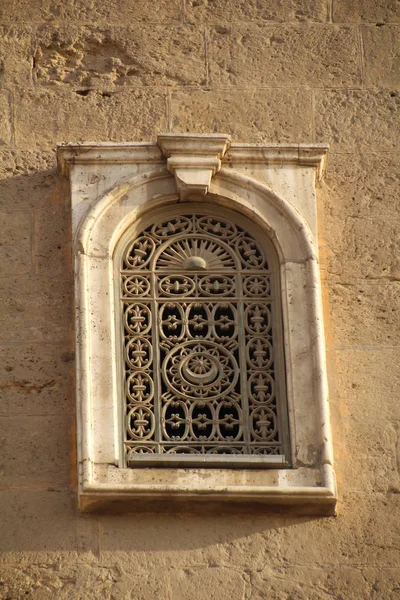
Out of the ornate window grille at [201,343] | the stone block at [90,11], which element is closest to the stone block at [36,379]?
the ornate window grille at [201,343]

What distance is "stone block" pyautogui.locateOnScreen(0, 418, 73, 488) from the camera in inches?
372

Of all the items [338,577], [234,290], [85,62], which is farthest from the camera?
[85,62]

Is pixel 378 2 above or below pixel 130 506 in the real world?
above

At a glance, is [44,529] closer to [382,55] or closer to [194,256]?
[194,256]

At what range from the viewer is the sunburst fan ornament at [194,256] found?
32.8 feet

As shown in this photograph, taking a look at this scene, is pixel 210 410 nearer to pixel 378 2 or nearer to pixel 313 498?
pixel 313 498

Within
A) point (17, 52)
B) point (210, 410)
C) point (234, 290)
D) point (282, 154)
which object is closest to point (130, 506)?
point (210, 410)

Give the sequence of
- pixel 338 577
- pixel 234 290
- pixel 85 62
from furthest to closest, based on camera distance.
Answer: pixel 85 62, pixel 234 290, pixel 338 577

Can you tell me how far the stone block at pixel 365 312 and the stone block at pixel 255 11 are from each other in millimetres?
1687

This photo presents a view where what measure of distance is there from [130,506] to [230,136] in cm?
219

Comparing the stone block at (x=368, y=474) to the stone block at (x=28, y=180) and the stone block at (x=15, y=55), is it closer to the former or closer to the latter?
the stone block at (x=28, y=180)

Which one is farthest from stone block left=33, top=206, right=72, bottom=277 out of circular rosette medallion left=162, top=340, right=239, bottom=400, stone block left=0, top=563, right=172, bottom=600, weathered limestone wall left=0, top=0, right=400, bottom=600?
stone block left=0, top=563, right=172, bottom=600

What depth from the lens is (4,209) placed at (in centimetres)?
1017

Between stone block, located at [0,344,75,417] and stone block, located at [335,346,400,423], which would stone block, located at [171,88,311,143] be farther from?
stone block, located at [0,344,75,417]
